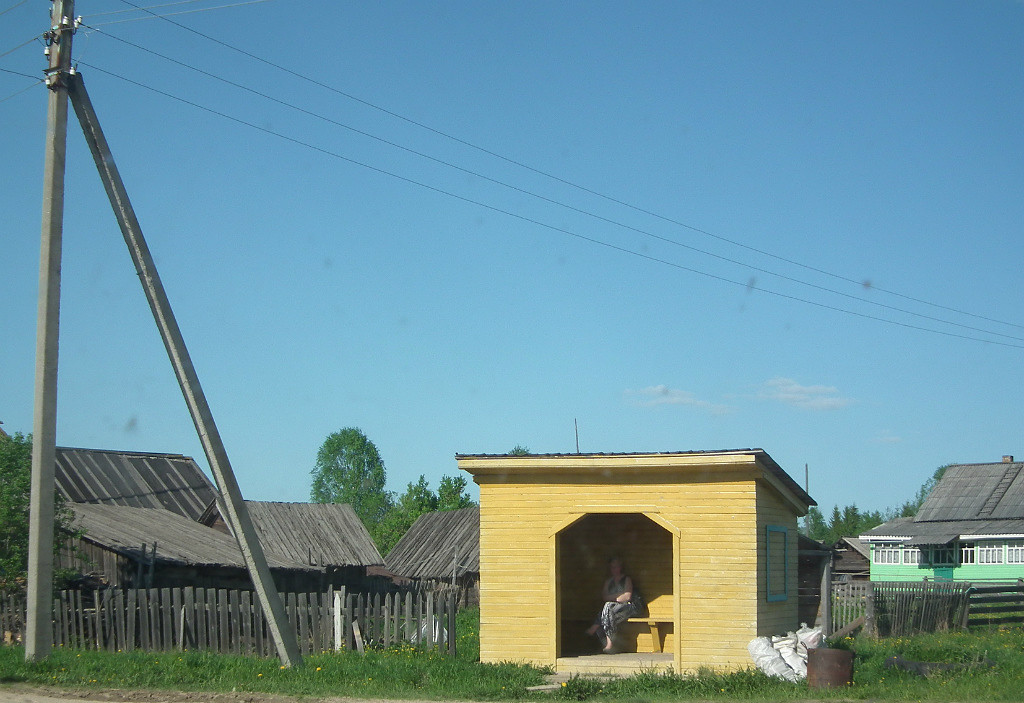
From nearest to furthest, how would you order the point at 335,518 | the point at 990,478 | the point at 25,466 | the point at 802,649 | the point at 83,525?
the point at 802,649 → the point at 25,466 → the point at 83,525 → the point at 335,518 → the point at 990,478

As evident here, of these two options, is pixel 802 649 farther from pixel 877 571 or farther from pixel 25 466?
pixel 877 571

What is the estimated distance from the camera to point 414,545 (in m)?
41.5

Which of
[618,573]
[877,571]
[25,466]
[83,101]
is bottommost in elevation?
[877,571]

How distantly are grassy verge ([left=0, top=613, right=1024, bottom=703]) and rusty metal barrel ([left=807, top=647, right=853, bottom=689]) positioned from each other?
160mm

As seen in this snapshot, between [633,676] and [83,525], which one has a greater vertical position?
[83,525]

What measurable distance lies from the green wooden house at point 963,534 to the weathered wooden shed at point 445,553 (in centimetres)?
2030

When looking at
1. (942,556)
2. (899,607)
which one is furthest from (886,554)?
(899,607)

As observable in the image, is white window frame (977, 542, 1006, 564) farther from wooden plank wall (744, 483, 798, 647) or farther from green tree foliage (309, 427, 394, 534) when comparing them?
green tree foliage (309, 427, 394, 534)

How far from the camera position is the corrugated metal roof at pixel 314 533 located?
105 feet

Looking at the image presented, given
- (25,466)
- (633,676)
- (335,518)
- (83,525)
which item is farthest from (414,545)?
(633,676)

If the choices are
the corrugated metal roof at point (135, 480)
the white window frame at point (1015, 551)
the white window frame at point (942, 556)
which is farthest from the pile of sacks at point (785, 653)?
the white window frame at point (942, 556)

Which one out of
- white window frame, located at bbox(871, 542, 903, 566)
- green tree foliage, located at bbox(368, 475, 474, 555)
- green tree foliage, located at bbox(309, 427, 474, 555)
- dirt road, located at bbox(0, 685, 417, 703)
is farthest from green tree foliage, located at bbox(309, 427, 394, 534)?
dirt road, located at bbox(0, 685, 417, 703)

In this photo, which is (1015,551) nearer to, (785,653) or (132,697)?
(785,653)

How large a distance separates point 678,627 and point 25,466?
12221 millimetres
